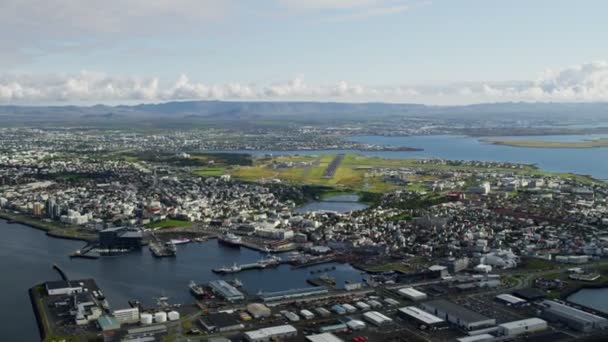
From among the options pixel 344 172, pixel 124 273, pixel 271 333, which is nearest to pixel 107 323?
pixel 271 333

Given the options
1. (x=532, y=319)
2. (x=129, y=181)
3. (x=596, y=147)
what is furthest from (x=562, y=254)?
(x=596, y=147)

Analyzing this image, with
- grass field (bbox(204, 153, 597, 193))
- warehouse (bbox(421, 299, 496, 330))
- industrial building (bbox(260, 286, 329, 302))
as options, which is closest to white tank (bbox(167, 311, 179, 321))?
industrial building (bbox(260, 286, 329, 302))

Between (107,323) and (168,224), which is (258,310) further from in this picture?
(168,224)

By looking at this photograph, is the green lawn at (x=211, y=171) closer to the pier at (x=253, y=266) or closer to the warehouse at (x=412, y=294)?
the pier at (x=253, y=266)

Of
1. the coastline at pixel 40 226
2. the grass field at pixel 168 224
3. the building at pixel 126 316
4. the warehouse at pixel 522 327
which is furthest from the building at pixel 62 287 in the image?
the warehouse at pixel 522 327

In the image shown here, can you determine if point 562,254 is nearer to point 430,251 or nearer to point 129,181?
point 430,251
